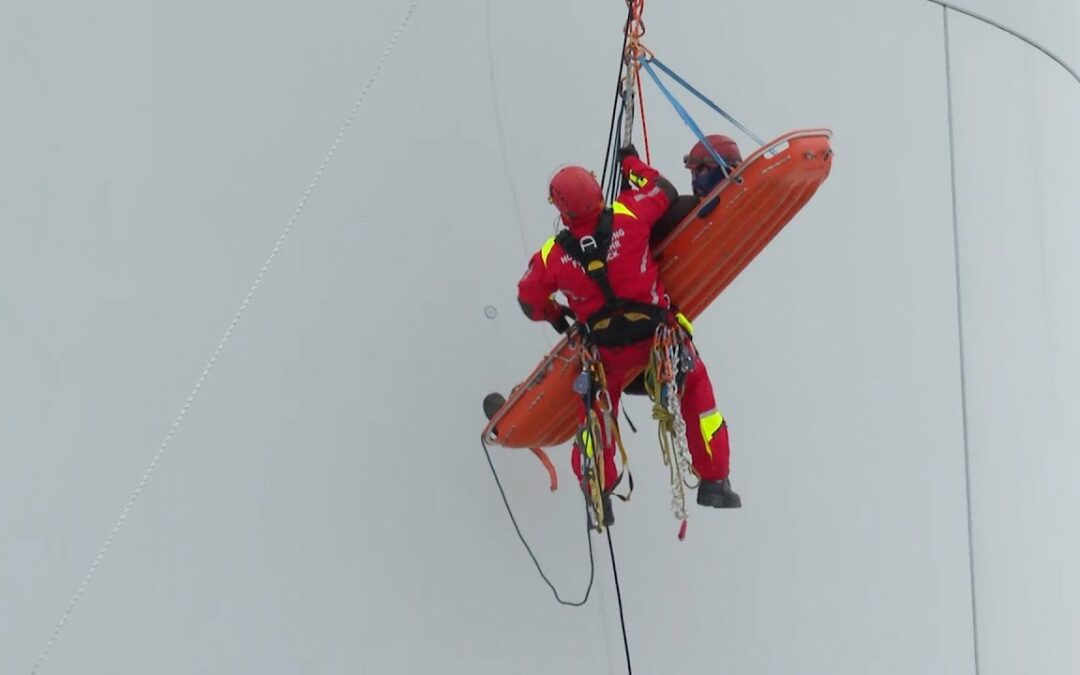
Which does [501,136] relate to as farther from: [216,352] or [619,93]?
[216,352]

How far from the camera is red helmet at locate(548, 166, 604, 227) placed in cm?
331

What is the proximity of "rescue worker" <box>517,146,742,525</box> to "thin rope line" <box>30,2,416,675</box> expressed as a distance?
0.62 meters

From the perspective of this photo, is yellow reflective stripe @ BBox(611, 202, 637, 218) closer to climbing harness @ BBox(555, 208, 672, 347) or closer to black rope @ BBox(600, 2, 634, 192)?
climbing harness @ BBox(555, 208, 672, 347)

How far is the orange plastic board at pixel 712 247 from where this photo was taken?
3.36m

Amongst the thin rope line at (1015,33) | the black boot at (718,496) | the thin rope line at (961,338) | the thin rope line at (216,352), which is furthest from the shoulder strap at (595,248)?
the thin rope line at (1015,33)

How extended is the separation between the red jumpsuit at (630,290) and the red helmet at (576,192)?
0.05 meters

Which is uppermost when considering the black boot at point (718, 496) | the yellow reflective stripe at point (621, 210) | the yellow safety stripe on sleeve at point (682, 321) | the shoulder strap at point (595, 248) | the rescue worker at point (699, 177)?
the rescue worker at point (699, 177)

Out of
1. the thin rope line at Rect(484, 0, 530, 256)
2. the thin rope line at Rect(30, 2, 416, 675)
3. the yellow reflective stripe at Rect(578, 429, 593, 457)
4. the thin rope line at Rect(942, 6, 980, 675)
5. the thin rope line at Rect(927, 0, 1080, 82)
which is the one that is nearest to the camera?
the thin rope line at Rect(30, 2, 416, 675)

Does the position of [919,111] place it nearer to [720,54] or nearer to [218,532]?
[720,54]

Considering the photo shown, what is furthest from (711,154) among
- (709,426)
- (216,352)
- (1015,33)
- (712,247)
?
(1015,33)

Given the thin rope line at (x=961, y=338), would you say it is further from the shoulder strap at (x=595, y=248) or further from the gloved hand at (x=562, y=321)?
the shoulder strap at (x=595, y=248)

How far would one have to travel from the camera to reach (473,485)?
12.6ft

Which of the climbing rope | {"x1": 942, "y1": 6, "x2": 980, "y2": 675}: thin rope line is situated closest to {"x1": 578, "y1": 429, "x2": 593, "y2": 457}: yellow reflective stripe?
the climbing rope

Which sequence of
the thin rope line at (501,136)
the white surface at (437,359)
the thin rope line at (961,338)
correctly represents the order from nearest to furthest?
the white surface at (437,359) < the thin rope line at (501,136) < the thin rope line at (961,338)
